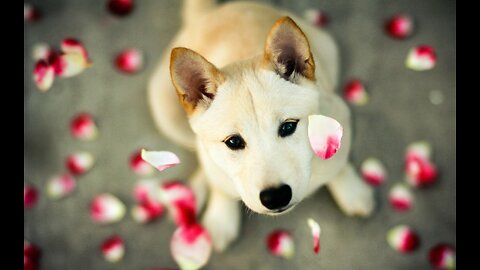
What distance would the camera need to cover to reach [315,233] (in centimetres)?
221

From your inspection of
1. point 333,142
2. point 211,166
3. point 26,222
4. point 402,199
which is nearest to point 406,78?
point 402,199

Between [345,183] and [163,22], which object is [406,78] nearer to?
[345,183]

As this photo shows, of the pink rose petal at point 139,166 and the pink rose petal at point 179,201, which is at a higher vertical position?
the pink rose petal at point 139,166

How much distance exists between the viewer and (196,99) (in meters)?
1.80

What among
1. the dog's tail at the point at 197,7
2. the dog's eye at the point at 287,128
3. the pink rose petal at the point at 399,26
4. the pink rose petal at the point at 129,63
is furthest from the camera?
the pink rose petal at the point at 129,63

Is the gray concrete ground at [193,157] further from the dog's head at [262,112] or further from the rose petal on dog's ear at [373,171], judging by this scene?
the dog's head at [262,112]

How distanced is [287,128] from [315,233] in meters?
0.76

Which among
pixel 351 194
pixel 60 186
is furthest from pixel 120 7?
pixel 351 194

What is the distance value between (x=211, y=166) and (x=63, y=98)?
130 centimetres

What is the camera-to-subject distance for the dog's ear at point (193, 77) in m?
1.63

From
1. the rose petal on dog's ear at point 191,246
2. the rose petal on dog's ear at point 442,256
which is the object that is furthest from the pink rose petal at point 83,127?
the rose petal on dog's ear at point 442,256

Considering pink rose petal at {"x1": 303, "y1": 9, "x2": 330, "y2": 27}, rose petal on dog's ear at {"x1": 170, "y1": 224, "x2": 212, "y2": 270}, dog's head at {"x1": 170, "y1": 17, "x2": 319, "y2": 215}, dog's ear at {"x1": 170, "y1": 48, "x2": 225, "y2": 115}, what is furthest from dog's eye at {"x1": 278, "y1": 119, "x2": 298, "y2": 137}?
pink rose petal at {"x1": 303, "y1": 9, "x2": 330, "y2": 27}

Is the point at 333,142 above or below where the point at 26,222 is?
above

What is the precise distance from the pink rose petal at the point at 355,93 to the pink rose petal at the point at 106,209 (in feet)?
4.85
